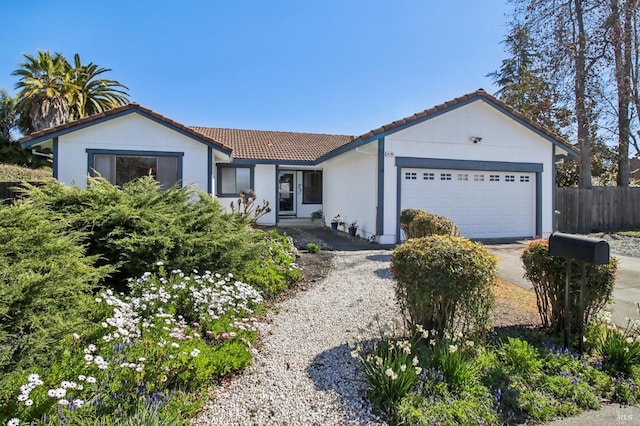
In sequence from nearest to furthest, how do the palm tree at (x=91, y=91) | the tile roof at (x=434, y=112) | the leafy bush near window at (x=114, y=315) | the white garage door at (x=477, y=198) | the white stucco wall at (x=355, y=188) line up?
the leafy bush near window at (x=114, y=315)
the tile roof at (x=434, y=112)
the white stucco wall at (x=355, y=188)
the white garage door at (x=477, y=198)
the palm tree at (x=91, y=91)

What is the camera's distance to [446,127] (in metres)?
11.5

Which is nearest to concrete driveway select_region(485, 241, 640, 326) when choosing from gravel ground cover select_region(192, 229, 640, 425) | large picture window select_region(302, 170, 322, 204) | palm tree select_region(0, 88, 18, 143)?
gravel ground cover select_region(192, 229, 640, 425)

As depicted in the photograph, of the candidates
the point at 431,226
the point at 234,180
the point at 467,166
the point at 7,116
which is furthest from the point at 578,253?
the point at 7,116

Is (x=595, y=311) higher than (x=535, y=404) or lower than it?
higher

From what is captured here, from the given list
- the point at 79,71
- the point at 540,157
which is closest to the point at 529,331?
the point at 540,157

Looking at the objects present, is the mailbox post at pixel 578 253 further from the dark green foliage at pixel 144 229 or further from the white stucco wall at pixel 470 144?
the white stucco wall at pixel 470 144

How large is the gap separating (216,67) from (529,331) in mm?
13687

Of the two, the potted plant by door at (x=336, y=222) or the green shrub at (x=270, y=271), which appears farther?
the potted plant by door at (x=336, y=222)

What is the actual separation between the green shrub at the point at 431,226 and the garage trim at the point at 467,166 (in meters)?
2.97

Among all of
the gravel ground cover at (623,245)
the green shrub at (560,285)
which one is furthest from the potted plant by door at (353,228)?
the green shrub at (560,285)

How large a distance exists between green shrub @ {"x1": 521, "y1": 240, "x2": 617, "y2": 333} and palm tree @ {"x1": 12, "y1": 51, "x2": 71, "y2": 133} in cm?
2388

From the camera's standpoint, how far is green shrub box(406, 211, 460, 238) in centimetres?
740

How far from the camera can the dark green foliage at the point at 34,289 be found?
254 centimetres

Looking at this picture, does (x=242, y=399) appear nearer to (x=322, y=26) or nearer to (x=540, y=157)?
(x=322, y=26)
